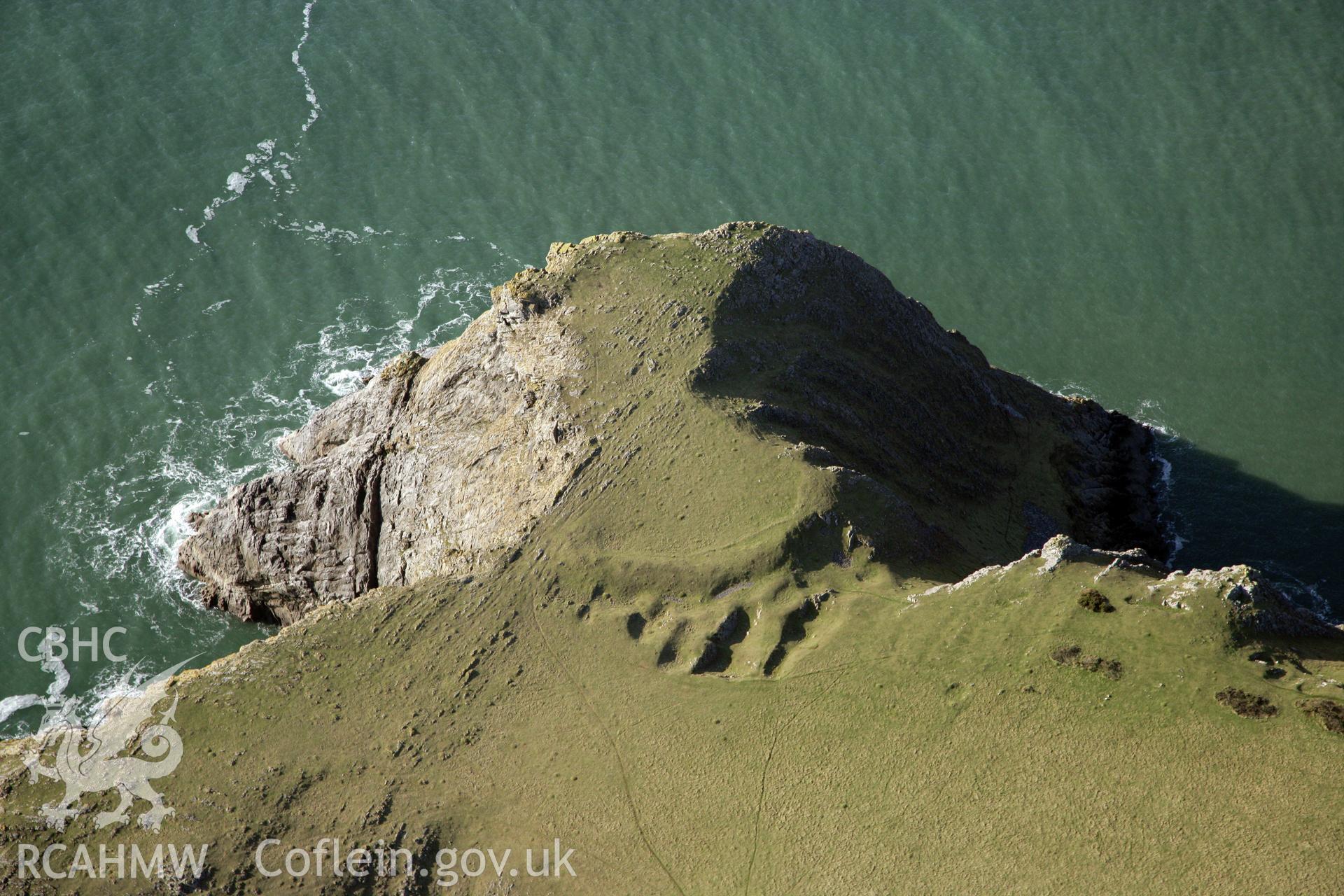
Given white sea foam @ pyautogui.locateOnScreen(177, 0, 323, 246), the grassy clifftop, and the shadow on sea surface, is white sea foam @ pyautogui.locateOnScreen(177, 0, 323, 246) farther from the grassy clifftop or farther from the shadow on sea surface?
the shadow on sea surface

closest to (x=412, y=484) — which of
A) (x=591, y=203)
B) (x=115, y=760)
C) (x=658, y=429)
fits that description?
(x=658, y=429)

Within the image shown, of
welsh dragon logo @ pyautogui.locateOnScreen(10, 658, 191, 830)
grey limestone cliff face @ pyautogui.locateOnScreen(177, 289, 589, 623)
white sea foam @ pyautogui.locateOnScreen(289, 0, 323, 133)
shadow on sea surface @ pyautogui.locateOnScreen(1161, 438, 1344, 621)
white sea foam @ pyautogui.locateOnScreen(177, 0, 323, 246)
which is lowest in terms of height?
shadow on sea surface @ pyautogui.locateOnScreen(1161, 438, 1344, 621)

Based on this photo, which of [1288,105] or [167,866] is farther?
[1288,105]

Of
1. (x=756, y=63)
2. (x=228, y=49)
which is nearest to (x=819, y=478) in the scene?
(x=756, y=63)

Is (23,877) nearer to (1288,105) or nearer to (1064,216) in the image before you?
(1064,216)

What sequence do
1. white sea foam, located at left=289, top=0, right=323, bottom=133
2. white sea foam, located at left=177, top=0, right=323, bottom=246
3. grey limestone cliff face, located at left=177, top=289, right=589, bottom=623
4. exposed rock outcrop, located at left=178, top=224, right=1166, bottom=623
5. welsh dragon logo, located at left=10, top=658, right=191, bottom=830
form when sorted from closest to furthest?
welsh dragon logo, located at left=10, top=658, right=191, bottom=830 < exposed rock outcrop, located at left=178, top=224, right=1166, bottom=623 < grey limestone cliff face, located at left=177, top=289, right=589, bottom=623 < white sea foam, located at left=177, top=0, right=323, bottom=246 < white sea foam, located at left=289, top=0, right=323, bottom=133

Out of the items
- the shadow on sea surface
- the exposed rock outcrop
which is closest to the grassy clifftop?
the exposed rock outcrop

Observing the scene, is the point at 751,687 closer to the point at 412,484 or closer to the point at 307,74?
the point at 412,484
